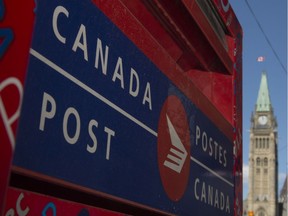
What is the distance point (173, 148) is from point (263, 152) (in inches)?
3691

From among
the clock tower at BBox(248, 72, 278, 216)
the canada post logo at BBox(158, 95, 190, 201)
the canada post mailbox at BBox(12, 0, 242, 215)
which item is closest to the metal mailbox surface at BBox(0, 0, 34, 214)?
the canada post mailbox at BBox(12, 0, 242, 215)

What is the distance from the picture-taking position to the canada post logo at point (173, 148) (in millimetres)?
2383

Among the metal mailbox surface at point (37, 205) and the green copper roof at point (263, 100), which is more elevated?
the green copper roof at point (263, 100)

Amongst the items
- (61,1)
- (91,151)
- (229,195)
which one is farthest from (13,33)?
(229,195)

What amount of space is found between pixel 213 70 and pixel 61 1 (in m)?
2.48

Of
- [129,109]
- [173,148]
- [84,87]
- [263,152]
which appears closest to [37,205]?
[84,87]

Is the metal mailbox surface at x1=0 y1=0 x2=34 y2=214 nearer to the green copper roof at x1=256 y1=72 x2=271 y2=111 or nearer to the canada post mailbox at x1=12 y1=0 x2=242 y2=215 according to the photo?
the canada post mailbox at x1=12 y1=0 x2=242 y2=215

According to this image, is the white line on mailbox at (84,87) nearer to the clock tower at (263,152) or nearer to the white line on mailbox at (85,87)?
the white line on mailbox at (85,87)

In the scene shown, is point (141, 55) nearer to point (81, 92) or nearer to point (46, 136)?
point (81, 92)

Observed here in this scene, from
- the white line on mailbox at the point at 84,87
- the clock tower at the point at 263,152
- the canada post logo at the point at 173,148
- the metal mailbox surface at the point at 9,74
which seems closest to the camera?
the metal mailbox surface at the point at 9,74

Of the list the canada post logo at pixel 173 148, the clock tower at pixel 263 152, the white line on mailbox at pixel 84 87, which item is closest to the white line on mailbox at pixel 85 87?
the white line on mailbox at pixel 84 87

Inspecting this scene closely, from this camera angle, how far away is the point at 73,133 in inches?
61.7

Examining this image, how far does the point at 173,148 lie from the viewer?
8.25 feet

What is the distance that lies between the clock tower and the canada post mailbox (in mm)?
88589
